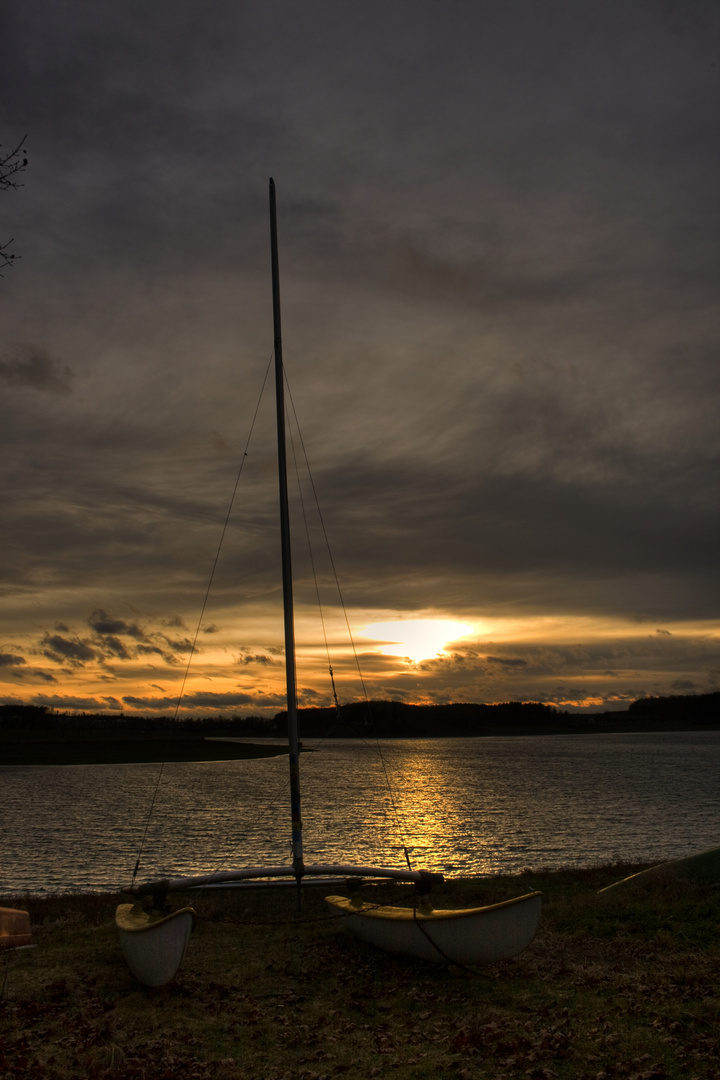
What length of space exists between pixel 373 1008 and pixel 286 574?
914cm

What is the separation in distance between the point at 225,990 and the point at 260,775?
100942mm

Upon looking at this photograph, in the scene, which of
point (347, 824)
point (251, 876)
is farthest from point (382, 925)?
point (347, 824)

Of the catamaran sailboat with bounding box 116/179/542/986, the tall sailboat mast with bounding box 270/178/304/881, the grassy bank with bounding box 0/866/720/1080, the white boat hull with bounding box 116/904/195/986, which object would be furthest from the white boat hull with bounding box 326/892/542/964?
the white boat hull with bounding box 116/904/195/986

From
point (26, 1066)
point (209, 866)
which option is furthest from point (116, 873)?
point (26, 1066)

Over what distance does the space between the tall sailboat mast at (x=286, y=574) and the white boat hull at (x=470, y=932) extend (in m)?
2.82

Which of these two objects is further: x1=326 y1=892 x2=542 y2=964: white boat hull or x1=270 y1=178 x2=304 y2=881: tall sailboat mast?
x1=270 y1=178 x2=304 y2=881: tall sailboat mast

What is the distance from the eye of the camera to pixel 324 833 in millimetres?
46438

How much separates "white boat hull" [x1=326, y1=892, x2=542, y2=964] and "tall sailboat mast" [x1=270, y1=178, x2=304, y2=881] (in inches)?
111

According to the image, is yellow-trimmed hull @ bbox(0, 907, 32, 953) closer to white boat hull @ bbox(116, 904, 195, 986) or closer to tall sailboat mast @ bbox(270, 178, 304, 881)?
white boat hull @ bbox(116, 904, 195, 986)

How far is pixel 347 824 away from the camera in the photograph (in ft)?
169

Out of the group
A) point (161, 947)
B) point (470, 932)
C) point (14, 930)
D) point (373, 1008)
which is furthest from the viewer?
point (14, 930)

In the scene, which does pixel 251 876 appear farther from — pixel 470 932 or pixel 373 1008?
pixel 470 932

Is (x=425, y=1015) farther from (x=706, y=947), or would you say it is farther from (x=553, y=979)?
(x=706, y=947)

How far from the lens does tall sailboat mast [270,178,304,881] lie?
16531 millimetres
